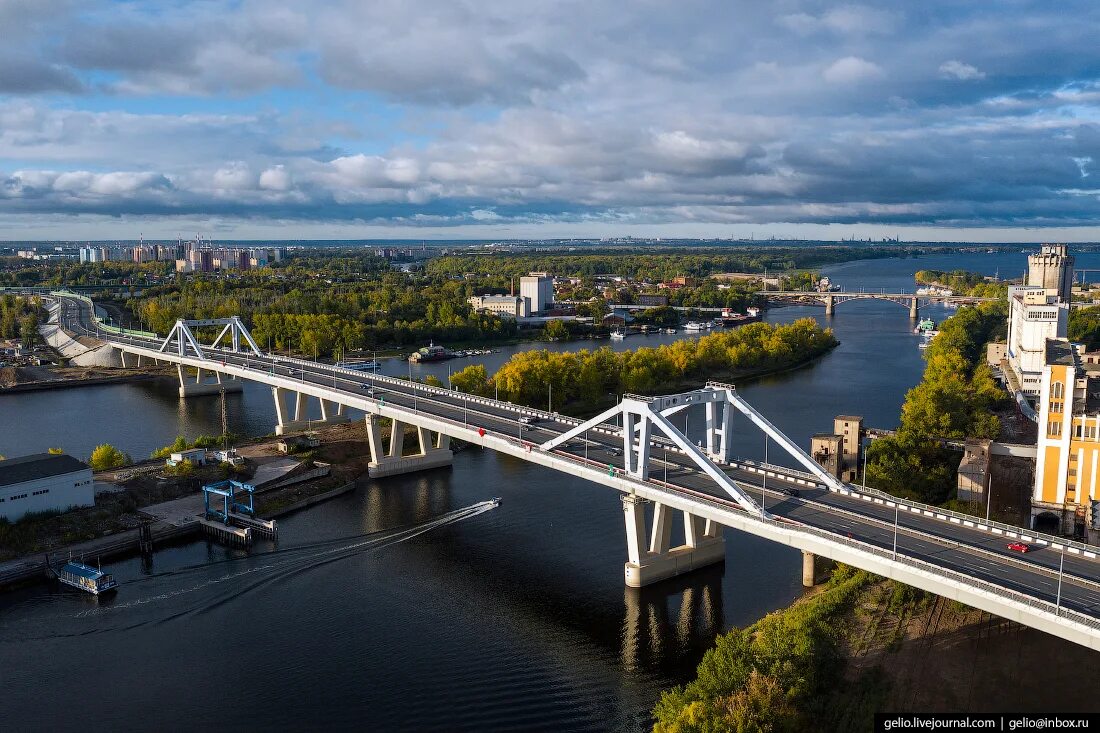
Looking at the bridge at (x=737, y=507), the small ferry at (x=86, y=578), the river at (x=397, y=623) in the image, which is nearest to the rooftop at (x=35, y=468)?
the small ferry at (x=86, y=578)

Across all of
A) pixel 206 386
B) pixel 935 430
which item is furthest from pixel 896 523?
pixel 206 386

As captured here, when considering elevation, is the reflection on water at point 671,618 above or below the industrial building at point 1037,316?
below

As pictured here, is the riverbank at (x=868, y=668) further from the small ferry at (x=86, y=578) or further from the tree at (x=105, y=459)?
the tree at (x=105, y=459)

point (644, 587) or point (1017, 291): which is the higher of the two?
point (1017, 291)

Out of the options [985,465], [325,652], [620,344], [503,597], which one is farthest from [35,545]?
[620,344]

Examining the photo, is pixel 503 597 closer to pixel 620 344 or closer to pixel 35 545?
pixel 35 545

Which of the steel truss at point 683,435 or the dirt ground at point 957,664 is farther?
the steel truss at point 683,435

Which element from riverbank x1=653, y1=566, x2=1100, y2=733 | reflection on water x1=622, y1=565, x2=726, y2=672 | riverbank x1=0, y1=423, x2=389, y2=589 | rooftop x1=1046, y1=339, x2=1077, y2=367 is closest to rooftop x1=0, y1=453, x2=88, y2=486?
riverbank x1=0, y1=423, x2=389, y2=589
